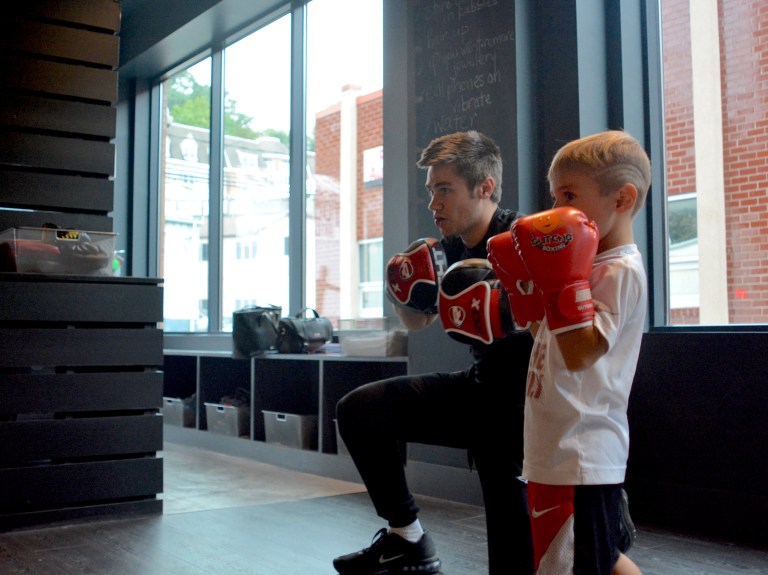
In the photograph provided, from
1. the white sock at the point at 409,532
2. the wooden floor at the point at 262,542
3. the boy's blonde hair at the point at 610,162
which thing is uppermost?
the boy's blonde hair at the point at 610,162

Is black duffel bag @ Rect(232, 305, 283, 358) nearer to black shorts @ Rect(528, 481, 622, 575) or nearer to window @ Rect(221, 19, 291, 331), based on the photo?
window @ Rect(221, 19, 291, 331)

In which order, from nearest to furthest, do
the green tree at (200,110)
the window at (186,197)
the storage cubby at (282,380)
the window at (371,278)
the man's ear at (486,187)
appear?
the man's ear at (486,187) → the storage cubby at (282,380) → the window at (371,278) → the green tree at (200,110) → the window at (186,197)

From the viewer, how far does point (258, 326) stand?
15.9ft

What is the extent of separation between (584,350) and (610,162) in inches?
14.1

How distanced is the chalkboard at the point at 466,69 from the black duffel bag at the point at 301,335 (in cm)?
138

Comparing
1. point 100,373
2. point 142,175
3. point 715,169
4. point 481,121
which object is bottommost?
point 100,373

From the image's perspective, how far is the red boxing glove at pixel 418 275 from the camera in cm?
219

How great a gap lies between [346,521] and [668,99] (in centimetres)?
206

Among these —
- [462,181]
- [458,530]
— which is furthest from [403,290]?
[458,530]

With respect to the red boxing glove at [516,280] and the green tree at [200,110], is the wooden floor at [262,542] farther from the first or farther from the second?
the green tree at [200,110]

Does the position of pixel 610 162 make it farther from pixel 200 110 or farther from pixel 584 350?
pixel 200 110

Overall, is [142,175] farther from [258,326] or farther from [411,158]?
[411,158]

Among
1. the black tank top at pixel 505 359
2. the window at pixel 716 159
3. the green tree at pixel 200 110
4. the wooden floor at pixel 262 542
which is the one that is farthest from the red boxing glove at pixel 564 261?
the green tree at pixel 200 110

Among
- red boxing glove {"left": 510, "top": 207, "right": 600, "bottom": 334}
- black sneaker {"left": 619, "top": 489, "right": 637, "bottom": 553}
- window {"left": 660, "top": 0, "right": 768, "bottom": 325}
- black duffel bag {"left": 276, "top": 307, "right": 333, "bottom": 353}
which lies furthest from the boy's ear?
black duffel bag {"left": 276, "top": 307, "right": 333, "bottom": 353}
